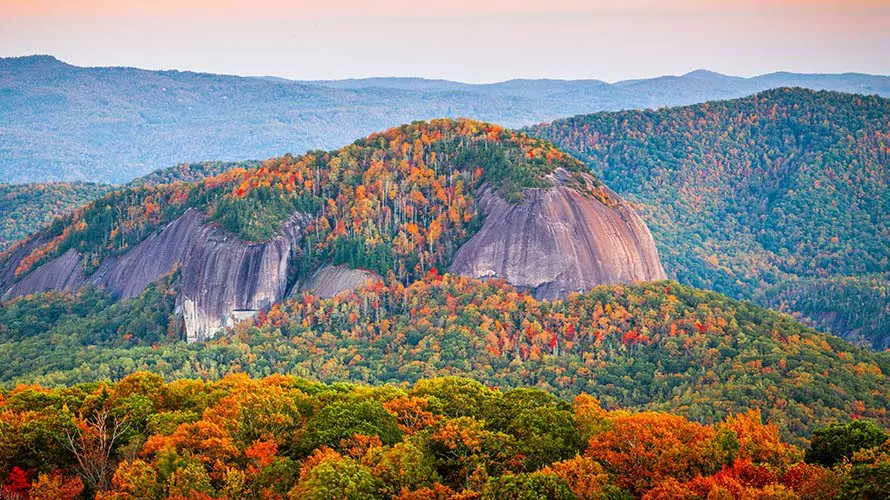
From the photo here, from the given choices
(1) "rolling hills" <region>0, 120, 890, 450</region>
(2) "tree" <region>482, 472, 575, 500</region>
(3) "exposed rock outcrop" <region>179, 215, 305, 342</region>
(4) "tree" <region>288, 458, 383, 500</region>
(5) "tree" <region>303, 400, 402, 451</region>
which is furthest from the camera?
(3) "exposed rock outcrop" <region>179, 215, 305, 342</region>

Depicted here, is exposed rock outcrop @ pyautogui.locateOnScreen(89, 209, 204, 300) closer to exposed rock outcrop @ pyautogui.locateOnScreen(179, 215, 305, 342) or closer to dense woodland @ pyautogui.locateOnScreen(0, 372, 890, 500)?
exposed rock outcrop @ pyautogui.locateOnScreen(179, 215, 305, 342)

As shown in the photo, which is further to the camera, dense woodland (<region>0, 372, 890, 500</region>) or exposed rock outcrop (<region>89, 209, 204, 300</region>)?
exposed rock outcrop (<region>89, 209, 204, 300</region>)

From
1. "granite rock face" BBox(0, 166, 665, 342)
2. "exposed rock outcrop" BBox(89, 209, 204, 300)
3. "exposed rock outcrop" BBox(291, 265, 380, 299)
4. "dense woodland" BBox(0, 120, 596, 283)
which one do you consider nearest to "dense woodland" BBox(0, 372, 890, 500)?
"granite rock face" BBox(0, 166, 665, 342)

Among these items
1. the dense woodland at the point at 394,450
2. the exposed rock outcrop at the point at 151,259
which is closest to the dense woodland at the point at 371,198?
the exposed rock outcrop at the point at 151,259

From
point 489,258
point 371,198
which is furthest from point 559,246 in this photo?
point 371,198

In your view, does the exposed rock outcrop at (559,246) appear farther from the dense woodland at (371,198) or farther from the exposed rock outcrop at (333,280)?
the exposed rock outcrop at (333,280)

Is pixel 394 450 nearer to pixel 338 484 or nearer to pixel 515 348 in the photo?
pixel 338 484

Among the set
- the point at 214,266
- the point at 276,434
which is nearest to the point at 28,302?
the point at 214,266
